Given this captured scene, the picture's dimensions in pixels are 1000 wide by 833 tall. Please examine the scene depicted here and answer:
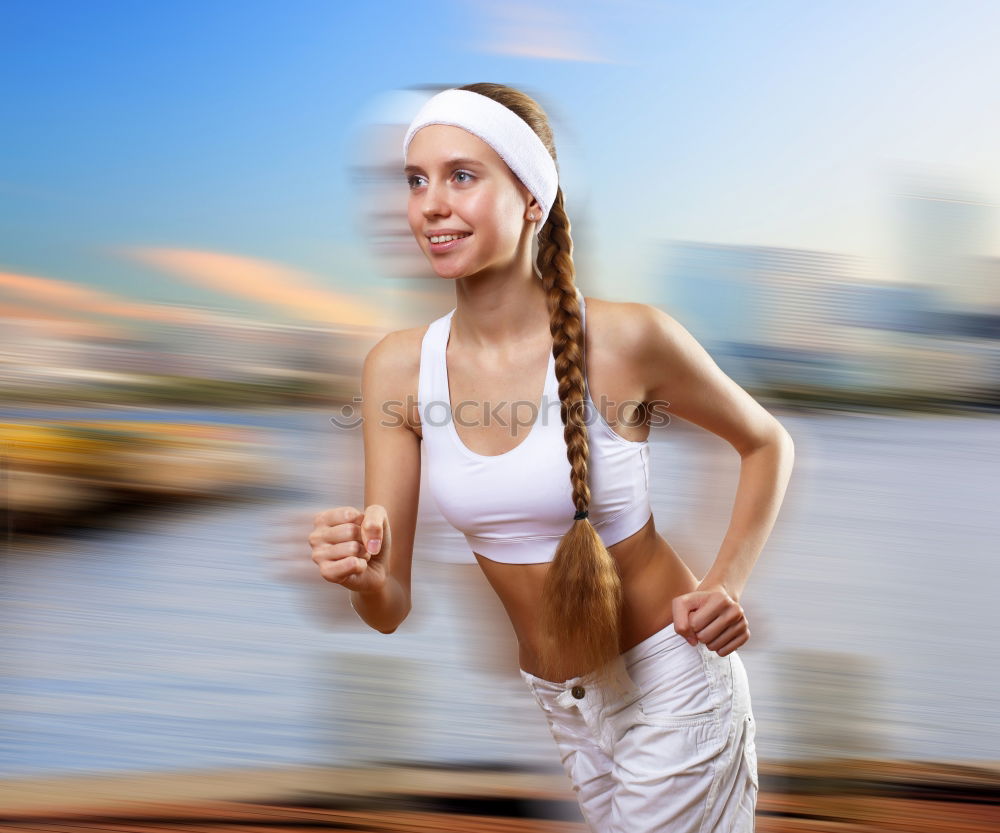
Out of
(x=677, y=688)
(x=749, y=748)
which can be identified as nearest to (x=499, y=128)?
(x=677, y=688)

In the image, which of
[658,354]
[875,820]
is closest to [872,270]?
[875,820]

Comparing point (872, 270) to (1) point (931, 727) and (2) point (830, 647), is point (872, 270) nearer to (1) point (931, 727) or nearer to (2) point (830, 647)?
(2) point (830, 647)

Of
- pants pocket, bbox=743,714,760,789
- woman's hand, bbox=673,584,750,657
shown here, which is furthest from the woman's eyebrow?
pants pocket, bbox=743,714,760,789

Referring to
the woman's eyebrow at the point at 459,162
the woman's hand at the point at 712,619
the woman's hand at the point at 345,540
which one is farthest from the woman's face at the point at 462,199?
the woman's hand at the point at 712,619

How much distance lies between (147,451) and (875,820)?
2.73 m

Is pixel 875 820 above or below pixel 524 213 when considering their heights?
below

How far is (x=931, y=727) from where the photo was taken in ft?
9.77

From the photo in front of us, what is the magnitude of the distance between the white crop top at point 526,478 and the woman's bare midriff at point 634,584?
0.02 meters

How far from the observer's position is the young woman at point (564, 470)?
121cm

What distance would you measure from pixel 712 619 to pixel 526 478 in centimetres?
27

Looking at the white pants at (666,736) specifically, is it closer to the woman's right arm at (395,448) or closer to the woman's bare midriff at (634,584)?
the woman's bare midriff at (634,584)

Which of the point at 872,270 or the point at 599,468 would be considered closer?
the point at 599,468
